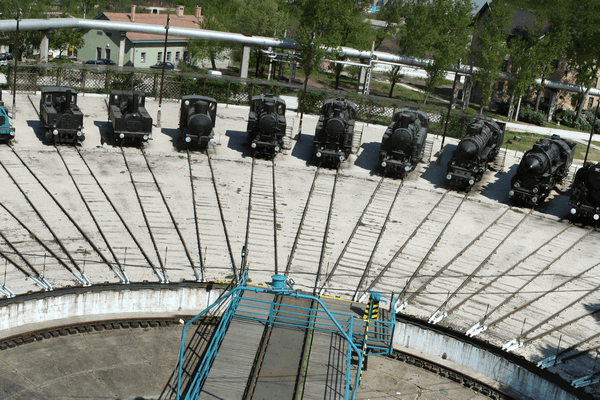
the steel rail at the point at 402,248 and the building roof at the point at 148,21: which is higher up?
the building roof at the point at 148,21

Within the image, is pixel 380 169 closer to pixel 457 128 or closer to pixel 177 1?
pixel 457 128

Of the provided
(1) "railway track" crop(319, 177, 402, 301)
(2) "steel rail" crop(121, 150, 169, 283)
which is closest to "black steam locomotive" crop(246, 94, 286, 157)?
(1) "railway track" crop(319, 177, 402, 301)

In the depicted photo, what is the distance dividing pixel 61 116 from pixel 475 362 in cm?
2716

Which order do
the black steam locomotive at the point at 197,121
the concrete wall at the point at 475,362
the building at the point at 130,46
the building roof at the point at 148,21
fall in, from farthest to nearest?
the building roof at the point at 148,21 < the building at the point at 130,46 < the black steam locomotive at the point at 197,121 < the concrete wall at the point at 475,362

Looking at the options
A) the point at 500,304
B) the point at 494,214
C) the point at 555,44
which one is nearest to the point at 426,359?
the point at 500,304

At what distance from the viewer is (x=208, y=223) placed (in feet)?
105

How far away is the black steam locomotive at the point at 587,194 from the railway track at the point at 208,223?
18.9 m

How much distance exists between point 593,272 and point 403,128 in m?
13.9

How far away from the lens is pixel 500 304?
27469 millimetres

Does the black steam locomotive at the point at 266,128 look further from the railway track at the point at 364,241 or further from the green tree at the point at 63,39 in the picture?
the green tree at the point at 63,39

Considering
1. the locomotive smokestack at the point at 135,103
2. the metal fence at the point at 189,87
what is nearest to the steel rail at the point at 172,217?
the locomotive smokestack at the point at 135,103

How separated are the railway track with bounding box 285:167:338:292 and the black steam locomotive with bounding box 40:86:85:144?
46.4 ft

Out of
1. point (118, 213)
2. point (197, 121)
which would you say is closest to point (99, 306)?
point (118, 213)

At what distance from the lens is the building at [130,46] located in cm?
6812
